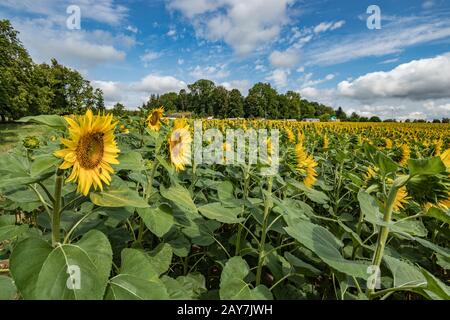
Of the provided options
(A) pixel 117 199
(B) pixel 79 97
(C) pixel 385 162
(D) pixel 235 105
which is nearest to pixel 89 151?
(A) pixel 117 199

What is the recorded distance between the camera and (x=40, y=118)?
120 cm

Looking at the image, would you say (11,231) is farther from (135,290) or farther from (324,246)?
(324,246)

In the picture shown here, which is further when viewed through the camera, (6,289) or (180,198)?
(180,198)

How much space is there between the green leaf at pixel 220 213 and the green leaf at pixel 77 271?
724 mm

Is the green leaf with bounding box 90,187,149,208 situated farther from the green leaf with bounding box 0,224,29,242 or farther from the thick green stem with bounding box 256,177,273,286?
the thick green stem with bounding box 256,177,273,286

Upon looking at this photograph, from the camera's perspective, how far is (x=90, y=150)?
145 centimetres

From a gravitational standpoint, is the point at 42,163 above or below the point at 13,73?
below

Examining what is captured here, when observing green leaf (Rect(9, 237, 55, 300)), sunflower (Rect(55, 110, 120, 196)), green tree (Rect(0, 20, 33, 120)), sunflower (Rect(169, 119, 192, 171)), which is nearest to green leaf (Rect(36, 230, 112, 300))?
green leaf (Rect(9, 237, 55, 300))

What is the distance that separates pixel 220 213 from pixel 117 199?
0.72 m

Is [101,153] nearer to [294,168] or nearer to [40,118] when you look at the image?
[40,118]

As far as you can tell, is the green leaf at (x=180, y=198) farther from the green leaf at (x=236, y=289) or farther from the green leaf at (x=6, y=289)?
the green leaf at (x=6, y=289)


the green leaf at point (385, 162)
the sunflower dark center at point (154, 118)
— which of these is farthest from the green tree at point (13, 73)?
the green leaf at point (385, 162)

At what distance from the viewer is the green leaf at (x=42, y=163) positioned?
3.71ft
